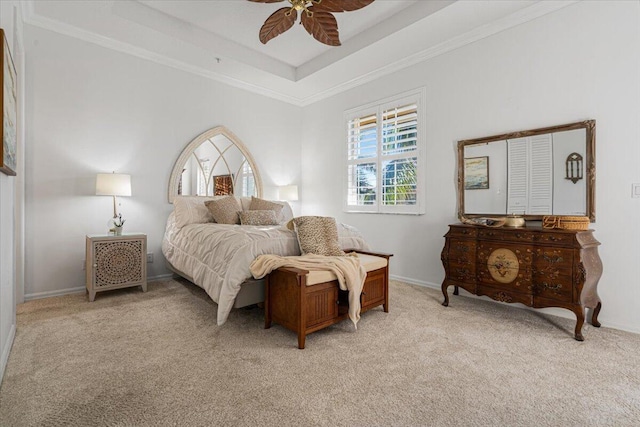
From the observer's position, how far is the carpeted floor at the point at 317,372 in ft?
4.87

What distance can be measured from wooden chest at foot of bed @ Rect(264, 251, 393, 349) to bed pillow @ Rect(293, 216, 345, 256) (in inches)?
13.0

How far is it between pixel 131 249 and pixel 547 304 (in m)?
4.03

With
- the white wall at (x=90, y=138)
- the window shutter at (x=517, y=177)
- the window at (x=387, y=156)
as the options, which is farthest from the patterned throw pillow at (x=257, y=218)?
the window shutter at (x=517, y=177)

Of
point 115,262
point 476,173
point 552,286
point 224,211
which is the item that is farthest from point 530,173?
point 115,262

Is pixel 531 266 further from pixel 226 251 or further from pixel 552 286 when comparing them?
pixel 226 251

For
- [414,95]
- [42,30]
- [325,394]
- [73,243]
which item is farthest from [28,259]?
[414,95]

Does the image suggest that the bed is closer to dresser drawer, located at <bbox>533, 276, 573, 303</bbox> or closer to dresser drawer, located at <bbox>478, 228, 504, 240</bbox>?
dresser drawer, located at <bbox>478, 228, 504, 240</bbox>

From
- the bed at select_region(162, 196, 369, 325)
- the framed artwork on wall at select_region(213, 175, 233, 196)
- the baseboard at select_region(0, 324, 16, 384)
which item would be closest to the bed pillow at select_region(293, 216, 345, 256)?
the bed at select_region(162, 196, 369, 325)

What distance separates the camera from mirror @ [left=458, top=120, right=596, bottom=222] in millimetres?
2746

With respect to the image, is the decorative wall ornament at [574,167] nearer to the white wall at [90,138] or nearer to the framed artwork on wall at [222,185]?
the framed artwork on wall at [222,185]

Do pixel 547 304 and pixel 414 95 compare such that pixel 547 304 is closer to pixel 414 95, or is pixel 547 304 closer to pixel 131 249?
pixel 414 95

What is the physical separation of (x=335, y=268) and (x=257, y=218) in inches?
70.1

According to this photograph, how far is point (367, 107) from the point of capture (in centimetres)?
461

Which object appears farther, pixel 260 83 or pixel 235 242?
pixel 260 83
